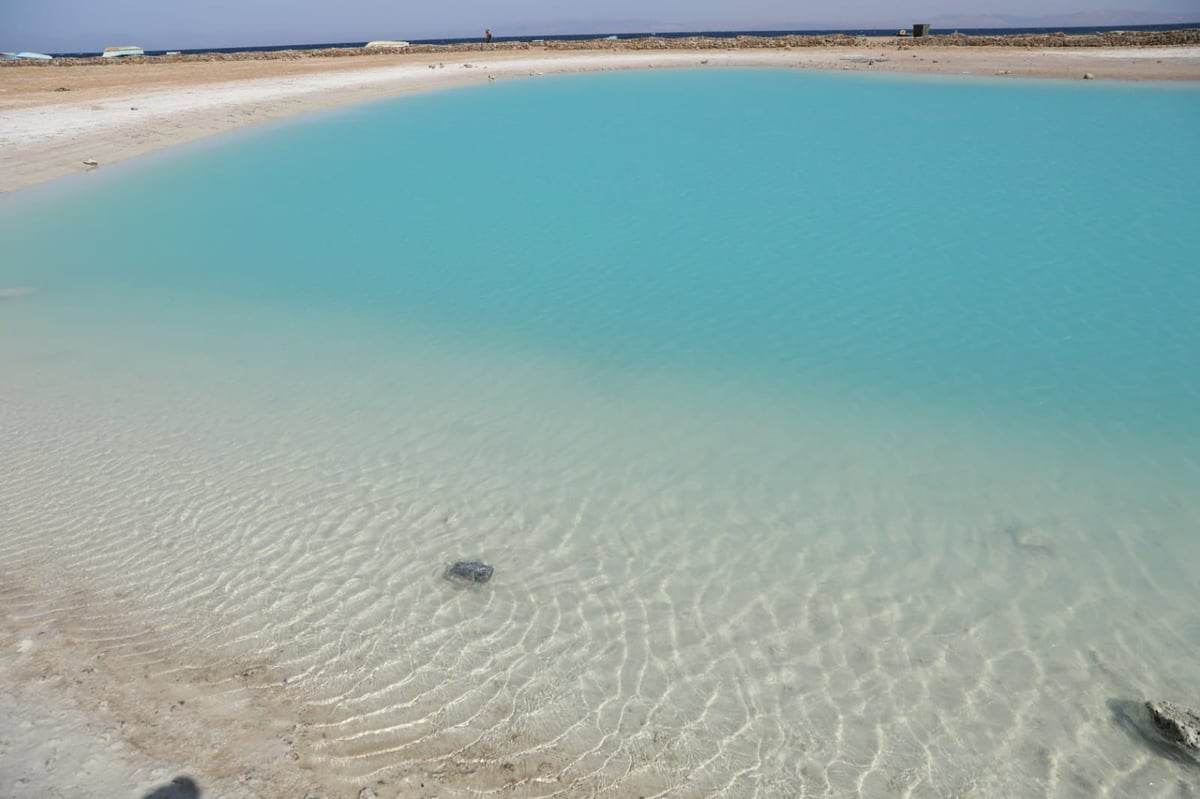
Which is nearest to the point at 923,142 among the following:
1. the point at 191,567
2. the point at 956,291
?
the point at 956,291

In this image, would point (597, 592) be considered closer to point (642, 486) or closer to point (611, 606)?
point (611, 606)

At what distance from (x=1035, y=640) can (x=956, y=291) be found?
22.6 ft

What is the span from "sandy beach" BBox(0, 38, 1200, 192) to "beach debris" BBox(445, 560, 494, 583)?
740 inches

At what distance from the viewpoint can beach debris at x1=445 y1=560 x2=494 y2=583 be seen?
5.05 meters

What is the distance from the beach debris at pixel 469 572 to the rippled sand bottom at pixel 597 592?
100 millimetres

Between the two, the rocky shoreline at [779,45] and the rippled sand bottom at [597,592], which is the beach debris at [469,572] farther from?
the rocky shoreline at [779,45]

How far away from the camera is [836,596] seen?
4.91 m

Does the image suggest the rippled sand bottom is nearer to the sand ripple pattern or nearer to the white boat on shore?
the sand ripple pattern

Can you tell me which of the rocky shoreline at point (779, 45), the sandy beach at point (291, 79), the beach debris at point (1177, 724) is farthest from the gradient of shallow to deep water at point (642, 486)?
the rocky shoreline at point (779, 45)

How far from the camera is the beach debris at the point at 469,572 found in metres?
5.05

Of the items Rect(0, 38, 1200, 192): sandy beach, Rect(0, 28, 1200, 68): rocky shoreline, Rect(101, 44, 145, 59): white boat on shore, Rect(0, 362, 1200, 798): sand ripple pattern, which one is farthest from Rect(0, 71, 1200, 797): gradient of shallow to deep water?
Rect(101, 44, 145, 59): white boat on shore

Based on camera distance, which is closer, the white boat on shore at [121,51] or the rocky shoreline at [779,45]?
the rocky shoreline at [779,45]

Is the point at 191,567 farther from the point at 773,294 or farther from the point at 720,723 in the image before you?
the point at 773,294

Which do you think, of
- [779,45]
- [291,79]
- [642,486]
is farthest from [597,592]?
[779,45]
